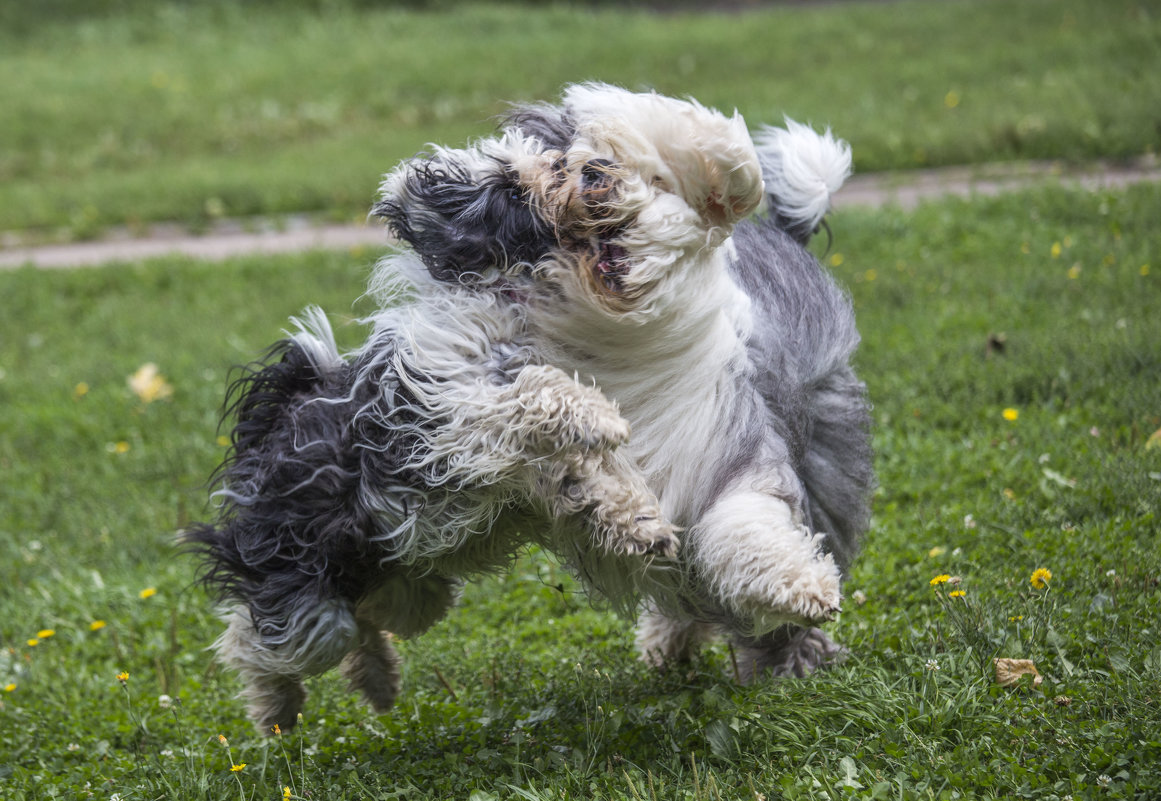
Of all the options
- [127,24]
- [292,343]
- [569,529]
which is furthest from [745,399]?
[127,24]

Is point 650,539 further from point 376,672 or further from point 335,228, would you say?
point 335,228

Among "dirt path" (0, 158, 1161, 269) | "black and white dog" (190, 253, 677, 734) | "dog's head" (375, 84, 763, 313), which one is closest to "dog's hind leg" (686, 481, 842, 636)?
"black and white dog" (190, 253, 677, 734)

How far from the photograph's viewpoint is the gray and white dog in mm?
2725

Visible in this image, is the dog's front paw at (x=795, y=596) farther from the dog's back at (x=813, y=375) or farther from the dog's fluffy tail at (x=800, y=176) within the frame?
the dog's fluffy tail at (x=800, y=176)

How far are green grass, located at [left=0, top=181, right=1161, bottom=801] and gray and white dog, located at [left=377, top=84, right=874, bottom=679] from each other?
44 centimetres

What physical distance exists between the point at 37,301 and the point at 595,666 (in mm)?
6444

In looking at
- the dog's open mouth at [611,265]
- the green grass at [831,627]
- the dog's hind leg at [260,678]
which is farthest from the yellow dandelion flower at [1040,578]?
the dog's hind leg at [260,678]

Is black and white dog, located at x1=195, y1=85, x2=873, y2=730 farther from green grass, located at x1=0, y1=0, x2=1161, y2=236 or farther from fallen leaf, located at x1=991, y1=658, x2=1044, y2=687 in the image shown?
green grass, located at x1=0, y1=0, x2=1161, y2=236

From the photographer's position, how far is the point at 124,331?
7.93 m

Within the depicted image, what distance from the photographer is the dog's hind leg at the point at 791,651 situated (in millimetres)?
3516

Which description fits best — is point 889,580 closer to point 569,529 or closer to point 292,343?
point 569,529

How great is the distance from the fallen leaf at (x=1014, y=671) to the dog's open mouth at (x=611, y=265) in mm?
1490

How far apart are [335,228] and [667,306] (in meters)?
7.71

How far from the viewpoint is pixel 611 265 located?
108 inches
